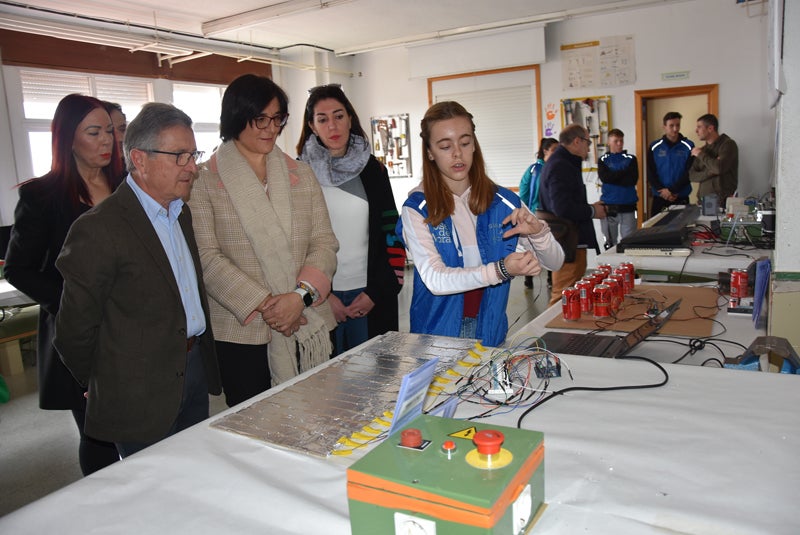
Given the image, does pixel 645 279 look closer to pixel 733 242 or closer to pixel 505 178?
pixel 733 242

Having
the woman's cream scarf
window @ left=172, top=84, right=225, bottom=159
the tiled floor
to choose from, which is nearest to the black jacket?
the tiled floor

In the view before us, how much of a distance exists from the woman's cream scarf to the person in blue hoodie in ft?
17.2

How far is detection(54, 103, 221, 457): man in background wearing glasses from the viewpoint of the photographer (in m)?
1.43

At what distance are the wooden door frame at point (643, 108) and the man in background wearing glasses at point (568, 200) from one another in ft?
11.0

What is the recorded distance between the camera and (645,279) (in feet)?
8.54

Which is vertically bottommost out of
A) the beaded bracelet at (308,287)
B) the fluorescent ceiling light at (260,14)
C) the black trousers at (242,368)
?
the black trousers at (242,368)

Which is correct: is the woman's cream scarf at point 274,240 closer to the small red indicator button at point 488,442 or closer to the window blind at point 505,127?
the small red indicator button at point 488,442

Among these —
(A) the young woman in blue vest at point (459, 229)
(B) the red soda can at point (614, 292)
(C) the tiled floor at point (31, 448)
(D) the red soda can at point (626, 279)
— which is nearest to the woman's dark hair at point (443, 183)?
(A) the young woman in blue vest at point (459, 229)

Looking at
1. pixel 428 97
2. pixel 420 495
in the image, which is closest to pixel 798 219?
pixel 420 495

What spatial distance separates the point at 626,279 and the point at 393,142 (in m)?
6.82

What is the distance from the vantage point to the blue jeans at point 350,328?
7.47ft

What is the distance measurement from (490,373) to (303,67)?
7.15 meters

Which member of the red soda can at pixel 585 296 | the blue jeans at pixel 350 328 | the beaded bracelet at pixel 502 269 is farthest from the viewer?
the blue jeans at pixel 350 328

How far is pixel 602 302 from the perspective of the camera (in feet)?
6.54
